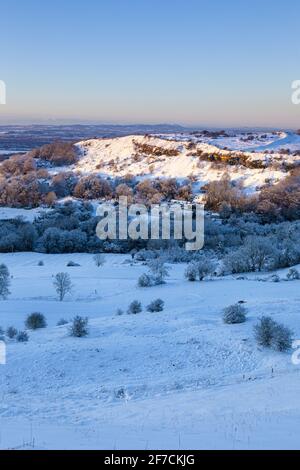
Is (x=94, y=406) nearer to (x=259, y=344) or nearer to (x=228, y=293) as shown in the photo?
(x=259, y=344)

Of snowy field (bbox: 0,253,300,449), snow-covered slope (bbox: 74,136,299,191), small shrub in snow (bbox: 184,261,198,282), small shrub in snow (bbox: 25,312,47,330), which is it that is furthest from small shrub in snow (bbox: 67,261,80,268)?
snow-covered slope (bbox: 74,136,299,191)

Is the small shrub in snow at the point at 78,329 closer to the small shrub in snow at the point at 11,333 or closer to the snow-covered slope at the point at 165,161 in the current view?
the small shrub in snow at the point at 11,333

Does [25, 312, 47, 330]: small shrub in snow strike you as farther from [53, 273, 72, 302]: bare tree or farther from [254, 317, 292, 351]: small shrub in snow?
[254, 317, 292, 351]: small shrub in snow

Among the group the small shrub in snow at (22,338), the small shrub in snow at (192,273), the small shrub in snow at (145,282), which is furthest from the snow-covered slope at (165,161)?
the small shrub in snow at (22,338)

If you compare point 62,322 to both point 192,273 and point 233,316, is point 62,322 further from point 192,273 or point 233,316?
point 192,273

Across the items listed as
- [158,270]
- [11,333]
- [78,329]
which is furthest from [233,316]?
[158,270]
